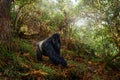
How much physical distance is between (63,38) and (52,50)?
5.74 m

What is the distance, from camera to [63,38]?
44.3 feet

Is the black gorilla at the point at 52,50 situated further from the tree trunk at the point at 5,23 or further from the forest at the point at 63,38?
the tree trunk at the point at 5,23

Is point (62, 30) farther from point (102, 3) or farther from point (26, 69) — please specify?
point (26, 69)

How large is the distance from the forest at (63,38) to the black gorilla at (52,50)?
0.07 metres

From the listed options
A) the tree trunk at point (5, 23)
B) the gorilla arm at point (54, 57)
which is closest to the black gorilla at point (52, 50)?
the gorilla arm at point (54, 57)

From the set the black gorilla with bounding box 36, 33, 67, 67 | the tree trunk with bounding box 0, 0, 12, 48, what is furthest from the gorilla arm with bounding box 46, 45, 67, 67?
the tree trunk with bounding box 0, 0, 12, 48

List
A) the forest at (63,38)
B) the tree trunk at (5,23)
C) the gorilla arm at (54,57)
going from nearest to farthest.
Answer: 1. the forest at (63,38)
2. the tree trunk at (5,23)
3. the gorilla arm at (54,57)

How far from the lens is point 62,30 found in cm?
1438

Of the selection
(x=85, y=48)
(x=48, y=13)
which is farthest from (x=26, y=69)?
(x=48, y=13)

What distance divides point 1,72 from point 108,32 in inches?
247

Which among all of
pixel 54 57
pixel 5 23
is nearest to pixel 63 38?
pixel 54 57

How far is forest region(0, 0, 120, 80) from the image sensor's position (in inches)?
268

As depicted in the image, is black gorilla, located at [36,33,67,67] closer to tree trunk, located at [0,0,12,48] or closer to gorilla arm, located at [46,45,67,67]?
gorilla arm, located at [46,45,67,67]

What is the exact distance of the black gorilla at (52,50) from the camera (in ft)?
25.2
